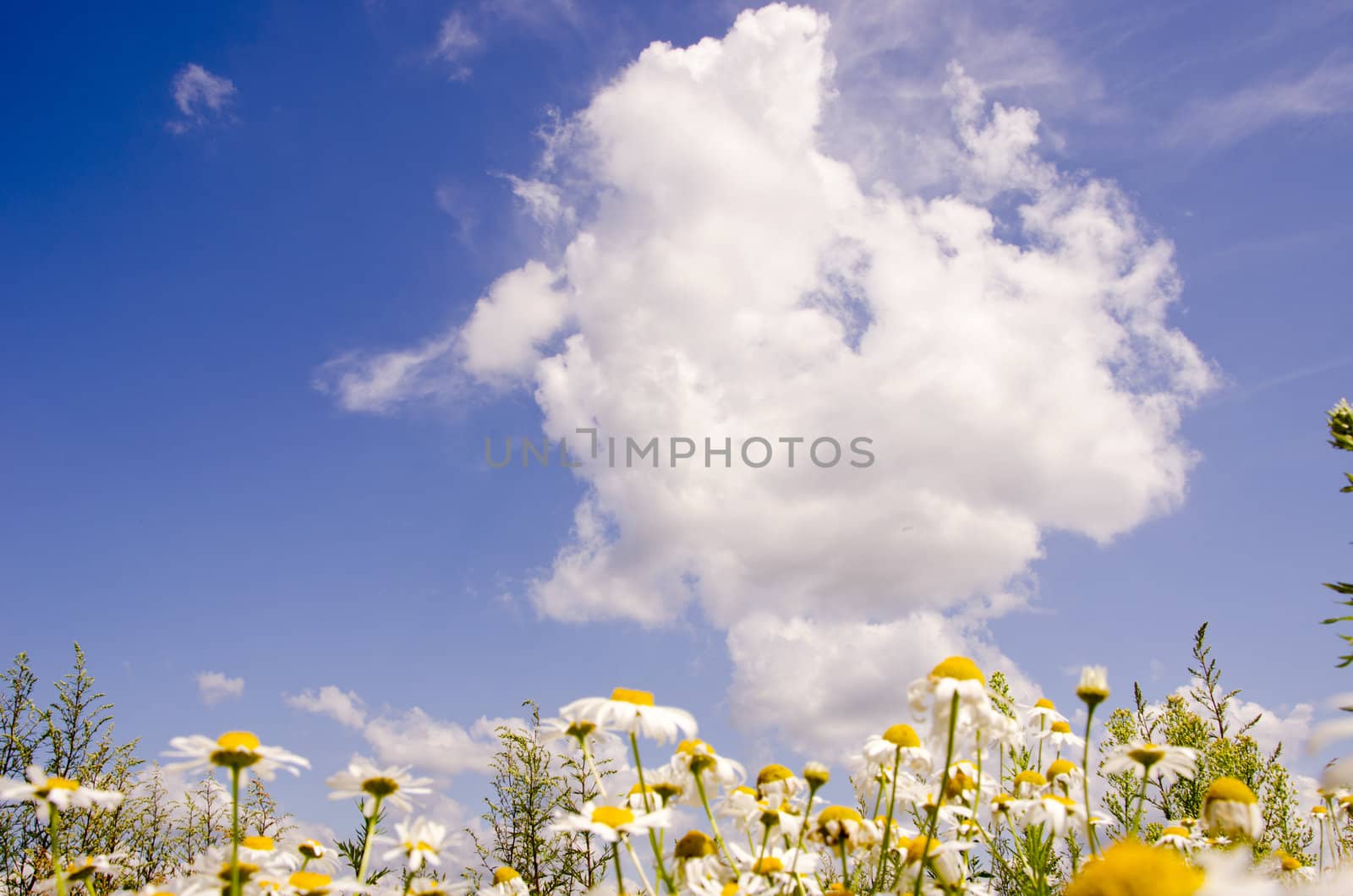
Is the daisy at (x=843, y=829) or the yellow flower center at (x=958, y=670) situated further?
the daisy at (x=843, y=829)

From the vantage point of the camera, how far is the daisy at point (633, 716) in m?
3.33

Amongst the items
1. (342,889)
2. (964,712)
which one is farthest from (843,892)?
(342,889)

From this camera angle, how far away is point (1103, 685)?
3182 mm

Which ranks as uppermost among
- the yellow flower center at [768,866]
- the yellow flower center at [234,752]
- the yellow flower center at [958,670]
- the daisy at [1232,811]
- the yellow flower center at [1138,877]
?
the yellow flower center at [958,670]

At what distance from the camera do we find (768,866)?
11.0 feet

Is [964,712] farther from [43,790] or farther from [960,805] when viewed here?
[43,790]

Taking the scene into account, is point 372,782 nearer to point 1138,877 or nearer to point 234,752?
point 234,752

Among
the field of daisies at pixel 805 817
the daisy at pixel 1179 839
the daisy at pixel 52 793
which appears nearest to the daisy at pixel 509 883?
the field of daisies at pixel 805 817

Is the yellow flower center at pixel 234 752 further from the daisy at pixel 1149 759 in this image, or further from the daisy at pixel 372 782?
the daisy at pixel 1149 759

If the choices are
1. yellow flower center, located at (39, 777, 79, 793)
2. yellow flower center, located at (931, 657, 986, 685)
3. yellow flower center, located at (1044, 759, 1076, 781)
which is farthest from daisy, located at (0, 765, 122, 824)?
yellow flower center, located at (1044, 759, 1076, 781)

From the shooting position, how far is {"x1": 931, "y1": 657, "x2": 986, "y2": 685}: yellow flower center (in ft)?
9.79

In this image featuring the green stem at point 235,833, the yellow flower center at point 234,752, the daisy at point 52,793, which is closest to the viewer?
the green stem at point 235,833

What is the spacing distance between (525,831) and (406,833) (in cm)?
883

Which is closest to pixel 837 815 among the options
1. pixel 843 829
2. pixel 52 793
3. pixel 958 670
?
pixel 843 829
